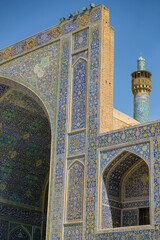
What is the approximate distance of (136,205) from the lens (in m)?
7.52

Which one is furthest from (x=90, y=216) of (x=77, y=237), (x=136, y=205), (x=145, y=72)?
(x=145, y=72)

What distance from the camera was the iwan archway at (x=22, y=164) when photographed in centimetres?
1049

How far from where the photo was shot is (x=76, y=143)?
7898mm

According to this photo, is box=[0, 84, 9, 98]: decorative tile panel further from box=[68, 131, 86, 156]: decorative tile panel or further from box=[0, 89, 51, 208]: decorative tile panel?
box=[68, 131, 86, 156]: decorative tile panel

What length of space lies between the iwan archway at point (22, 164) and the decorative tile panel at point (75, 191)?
3.04 metres

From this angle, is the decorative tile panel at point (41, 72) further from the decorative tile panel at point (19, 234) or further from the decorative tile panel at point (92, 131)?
the decorative tile panel at point (19, 234)

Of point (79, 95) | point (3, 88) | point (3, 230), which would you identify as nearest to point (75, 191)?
point (79, 95)

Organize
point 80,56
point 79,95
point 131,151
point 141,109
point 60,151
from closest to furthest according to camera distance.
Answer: point 131,151, point 60,151, point 79,95, point 80,56, point 141,109

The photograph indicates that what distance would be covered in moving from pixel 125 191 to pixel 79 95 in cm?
202

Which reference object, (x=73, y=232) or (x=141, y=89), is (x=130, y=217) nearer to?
(x=73, y=232)

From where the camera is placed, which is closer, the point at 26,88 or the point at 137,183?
the point at 137,183

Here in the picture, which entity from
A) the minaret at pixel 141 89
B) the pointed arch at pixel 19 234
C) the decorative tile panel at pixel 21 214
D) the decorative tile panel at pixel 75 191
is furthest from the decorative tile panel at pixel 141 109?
the decorative tile panel at pixel 75 191

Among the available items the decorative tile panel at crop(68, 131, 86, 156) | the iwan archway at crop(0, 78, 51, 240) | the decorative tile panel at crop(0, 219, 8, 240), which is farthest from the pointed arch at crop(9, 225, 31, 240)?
the decorative tile panel at crop(68, 131, 86, 156)

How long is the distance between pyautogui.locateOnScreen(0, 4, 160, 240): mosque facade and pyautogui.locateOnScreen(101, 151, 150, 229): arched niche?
0.02 metres
